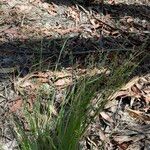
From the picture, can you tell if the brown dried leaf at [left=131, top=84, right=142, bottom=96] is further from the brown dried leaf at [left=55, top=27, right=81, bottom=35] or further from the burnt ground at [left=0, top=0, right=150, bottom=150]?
the brown dried leaf at [left=55, top=27, right=81, bottom=35]

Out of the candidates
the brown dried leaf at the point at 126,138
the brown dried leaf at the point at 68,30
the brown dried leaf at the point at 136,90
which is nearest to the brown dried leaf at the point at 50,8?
the brown dried leaf at the point at 68,30

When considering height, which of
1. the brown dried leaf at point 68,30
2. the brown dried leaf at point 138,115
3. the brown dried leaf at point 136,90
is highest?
the brown dried leaf at point 68,30

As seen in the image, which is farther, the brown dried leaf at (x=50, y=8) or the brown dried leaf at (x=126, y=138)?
the brown dried leaf at (x=50, y=8)

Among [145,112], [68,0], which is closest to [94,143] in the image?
[145,112]

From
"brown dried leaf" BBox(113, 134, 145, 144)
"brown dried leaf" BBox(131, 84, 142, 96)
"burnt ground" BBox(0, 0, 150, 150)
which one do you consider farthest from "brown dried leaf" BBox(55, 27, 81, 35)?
"brown dried leaf" BBox(113, 134, 145, 144)

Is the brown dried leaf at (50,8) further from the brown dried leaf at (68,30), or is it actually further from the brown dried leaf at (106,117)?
the brown dried leaf at (106,117)

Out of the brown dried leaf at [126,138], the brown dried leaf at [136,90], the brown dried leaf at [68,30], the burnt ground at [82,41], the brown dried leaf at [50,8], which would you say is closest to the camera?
the brown dried leaf at [126,138]

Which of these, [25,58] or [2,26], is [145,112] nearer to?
[25,58]

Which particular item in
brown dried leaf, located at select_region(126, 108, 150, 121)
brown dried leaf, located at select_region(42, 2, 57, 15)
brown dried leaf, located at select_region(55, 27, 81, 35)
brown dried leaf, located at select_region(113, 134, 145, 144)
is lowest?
brown dried leaf, located at select_region(113, 134, 145, 144)
